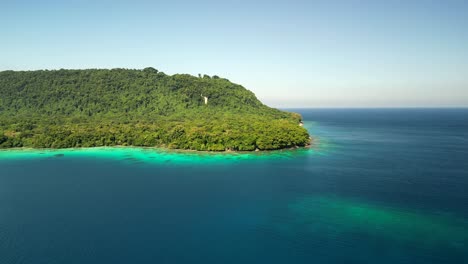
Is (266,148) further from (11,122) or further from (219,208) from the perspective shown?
(11,122)

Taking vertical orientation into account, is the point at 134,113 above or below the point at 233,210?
above

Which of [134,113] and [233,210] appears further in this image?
[134,113]

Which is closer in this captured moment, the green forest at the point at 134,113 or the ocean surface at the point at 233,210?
the ocean surface at the point at 233,210

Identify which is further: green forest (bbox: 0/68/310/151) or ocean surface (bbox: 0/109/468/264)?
green forest (bbox: 0/68/310/151)

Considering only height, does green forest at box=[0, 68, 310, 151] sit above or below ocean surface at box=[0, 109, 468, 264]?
above

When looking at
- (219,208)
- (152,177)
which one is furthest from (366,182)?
(152,177)
